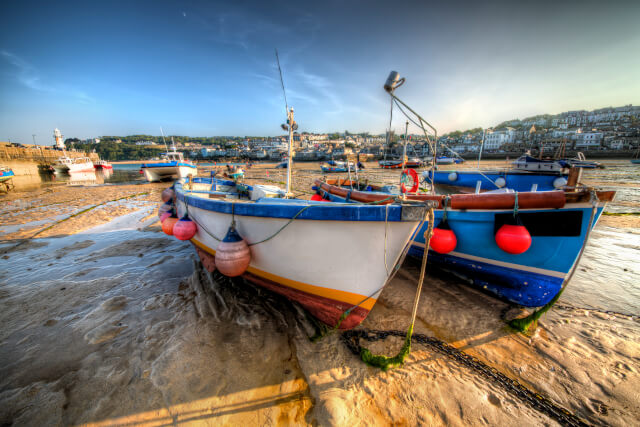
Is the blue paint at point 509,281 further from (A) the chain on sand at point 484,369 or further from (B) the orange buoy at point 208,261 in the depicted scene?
(B) the orange buoy at point 208,261

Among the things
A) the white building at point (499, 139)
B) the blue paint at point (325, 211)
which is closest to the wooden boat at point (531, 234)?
the blue paint at point (325, 211)

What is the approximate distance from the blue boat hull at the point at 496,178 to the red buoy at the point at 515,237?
5285 millimetres

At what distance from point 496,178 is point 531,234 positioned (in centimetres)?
834

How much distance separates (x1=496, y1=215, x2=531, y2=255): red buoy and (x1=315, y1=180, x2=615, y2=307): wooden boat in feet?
0.87

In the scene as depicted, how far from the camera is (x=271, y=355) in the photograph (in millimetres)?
3141

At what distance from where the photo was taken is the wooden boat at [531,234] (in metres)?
3.28

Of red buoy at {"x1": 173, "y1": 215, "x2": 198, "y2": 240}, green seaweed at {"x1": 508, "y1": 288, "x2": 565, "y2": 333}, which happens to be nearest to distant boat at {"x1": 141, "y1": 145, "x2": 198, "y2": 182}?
red buoy at {"x1": 173, "y1": 215, "x2": 198, "y2": 240}

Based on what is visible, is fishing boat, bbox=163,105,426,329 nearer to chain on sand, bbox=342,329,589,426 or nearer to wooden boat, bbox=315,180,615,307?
chain on sand, bbox=342,329,589,426

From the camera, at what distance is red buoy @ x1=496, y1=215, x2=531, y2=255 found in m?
3.31

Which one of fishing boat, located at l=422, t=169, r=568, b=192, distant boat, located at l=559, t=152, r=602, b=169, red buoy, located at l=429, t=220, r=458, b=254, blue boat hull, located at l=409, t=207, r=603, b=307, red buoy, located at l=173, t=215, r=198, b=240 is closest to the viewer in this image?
blue boat hull, located at l=409, t=207, r=603, b=307

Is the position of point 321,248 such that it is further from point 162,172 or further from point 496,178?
point 162,172

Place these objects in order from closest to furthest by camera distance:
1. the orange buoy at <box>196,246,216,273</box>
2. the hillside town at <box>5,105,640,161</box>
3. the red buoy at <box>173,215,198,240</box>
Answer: the red buoy at <box>173,215,198,240</box> < the orange buoy at <box>196,246,216,273</box> < the hillside town at <box>5,105,640,161</box>

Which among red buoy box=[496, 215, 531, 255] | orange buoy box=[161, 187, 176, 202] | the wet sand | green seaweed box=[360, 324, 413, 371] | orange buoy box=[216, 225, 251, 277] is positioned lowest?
the wet sand

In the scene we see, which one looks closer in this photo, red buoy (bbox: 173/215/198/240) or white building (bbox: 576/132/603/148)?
red buoy (bbox: 173/215/198/240)
